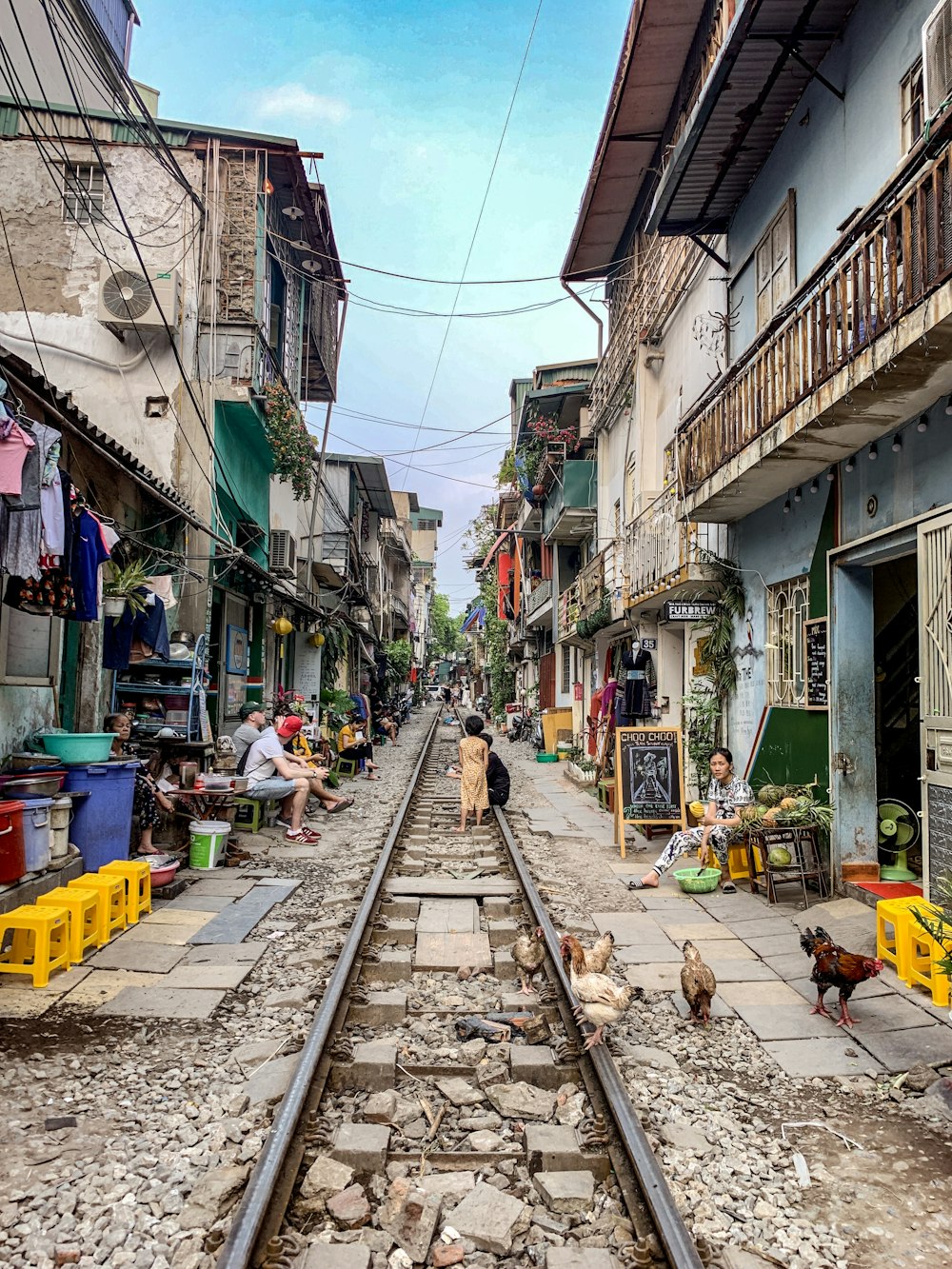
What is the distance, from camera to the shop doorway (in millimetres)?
8406

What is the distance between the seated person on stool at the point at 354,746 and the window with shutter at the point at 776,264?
431 inches

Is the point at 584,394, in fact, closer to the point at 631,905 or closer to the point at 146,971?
the point at 631,905

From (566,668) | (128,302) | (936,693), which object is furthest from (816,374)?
(566,668)

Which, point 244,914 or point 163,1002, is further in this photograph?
point 244,914

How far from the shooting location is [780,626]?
30.8ft

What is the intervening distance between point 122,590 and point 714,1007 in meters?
6.87

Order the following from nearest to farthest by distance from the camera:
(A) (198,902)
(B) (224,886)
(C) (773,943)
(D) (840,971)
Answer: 1. (D) (840,971)
2. (C) (773,943)
3. (A) (198,902)
4. (B) (224,886)

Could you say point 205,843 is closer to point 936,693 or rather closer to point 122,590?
point 122,590

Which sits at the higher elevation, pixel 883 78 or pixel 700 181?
pixel 700 181

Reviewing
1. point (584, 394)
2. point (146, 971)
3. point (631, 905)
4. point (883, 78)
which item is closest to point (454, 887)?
point (631, 905)

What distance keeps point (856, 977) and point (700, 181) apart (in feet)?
29.7

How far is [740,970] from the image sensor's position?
585cm

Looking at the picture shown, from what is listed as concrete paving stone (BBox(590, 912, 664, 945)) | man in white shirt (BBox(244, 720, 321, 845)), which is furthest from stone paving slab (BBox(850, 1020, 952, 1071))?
man in white shirt (BBox(244, 720, 321, 845))

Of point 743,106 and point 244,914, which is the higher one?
point 743,106
